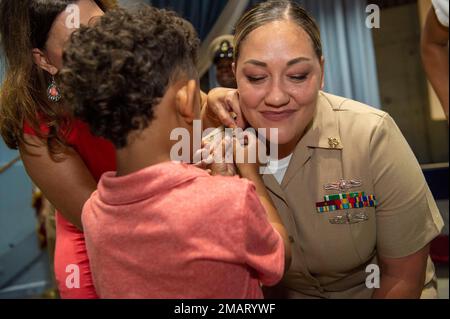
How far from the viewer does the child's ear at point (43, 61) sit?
4.10 ft

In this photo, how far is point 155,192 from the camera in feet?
2.98

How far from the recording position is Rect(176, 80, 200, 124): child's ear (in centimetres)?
93

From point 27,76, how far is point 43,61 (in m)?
0.06

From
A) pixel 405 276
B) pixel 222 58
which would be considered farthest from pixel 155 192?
pixel 222 58

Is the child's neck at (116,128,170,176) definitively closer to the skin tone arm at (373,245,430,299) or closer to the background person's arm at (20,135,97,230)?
the background person's arm at (20,135,97,230)

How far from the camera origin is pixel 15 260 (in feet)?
12.4

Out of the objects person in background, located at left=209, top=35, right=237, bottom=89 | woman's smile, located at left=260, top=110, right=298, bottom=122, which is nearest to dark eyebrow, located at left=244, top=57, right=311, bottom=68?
woman's smile, located at left=260, top=110, right=298, bottom=122

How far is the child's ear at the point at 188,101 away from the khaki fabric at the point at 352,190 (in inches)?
15.9

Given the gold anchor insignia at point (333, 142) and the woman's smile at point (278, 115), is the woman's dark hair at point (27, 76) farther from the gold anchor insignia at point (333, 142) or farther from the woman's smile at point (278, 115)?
the gold anchor insignia at point (333, 142)

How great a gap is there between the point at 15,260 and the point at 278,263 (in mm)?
3357

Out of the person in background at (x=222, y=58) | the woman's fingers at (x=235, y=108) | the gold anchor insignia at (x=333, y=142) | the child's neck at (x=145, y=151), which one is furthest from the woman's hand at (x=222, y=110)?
the person in background at (x=222, y=58)

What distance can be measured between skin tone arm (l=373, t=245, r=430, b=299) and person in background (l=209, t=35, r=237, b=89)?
1423mm

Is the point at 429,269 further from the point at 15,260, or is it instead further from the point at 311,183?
the point at 15,260
